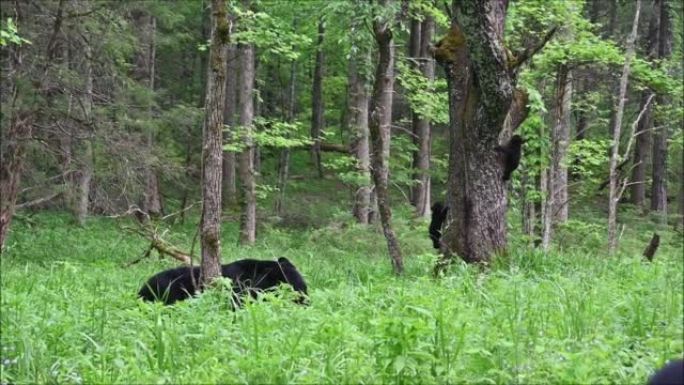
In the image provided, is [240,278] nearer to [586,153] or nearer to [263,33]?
[263,33]

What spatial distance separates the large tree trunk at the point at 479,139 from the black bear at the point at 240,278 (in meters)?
1.89

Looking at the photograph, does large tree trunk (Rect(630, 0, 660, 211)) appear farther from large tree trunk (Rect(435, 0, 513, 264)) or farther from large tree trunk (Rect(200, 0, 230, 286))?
large tree trunk (Rect(200, 0, 230, 286))

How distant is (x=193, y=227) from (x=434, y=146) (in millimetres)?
15879

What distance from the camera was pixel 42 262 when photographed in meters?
12.6

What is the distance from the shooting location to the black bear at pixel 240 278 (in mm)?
8016

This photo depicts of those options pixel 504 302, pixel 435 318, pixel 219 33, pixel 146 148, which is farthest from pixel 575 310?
pixel 146 148

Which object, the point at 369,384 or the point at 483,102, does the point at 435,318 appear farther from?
the point at 483,102

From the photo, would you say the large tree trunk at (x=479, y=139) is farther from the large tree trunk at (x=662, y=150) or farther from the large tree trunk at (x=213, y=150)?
the large tree trunk at (x=662, y=150)

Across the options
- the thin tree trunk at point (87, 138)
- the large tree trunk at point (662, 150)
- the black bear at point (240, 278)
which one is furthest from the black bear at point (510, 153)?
the large tree trunk at point (662, 150)

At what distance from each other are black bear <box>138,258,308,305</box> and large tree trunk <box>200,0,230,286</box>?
0.50 m

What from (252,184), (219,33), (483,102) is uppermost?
(219,33)

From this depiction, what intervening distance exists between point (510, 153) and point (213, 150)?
3.70 meters

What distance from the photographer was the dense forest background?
430 centimetres

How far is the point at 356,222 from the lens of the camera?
63.9ft
